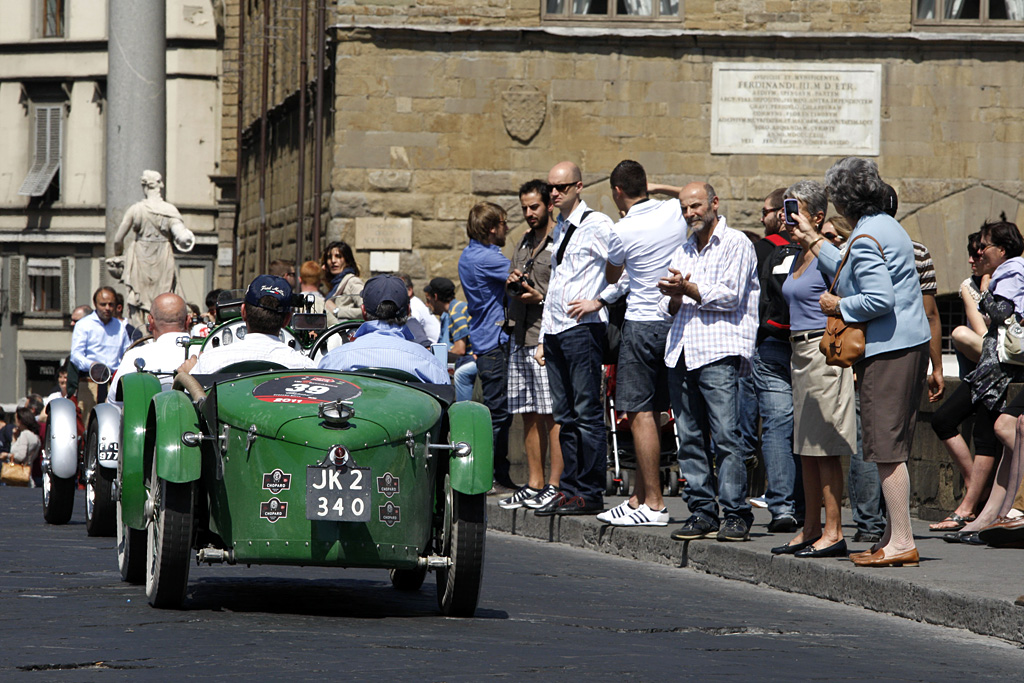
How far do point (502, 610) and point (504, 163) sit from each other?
14.9 metres

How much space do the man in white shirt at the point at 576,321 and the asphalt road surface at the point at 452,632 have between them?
67.8 inches

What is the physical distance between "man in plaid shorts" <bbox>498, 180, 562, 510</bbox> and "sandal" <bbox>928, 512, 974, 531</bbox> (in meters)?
2.52

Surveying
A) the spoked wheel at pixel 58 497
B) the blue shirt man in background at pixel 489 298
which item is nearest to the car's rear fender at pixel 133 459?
the spoked wheel at pixel 58 497

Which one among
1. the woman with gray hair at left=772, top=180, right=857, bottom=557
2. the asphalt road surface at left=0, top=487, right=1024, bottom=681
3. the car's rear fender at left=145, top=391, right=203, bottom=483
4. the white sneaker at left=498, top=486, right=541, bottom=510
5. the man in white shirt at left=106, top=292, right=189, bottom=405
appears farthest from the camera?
the white sneaker at left=498, top=486, right=541, bottom=510

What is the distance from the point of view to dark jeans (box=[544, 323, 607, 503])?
1086 cm

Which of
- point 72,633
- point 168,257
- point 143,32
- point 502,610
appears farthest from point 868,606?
point 143,32

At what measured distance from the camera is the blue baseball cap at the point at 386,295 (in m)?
8.59

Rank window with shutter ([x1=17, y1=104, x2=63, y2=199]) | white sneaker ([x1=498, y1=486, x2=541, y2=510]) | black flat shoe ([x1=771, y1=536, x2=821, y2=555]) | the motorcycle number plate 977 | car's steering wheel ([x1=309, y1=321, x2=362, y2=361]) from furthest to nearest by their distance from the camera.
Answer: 1. window with shutter ([x1=17, y1=104, x2=63, y2=199])
2. white sneaker ([x1=498, y1=486, x2=541, y2=510])
3. car's steering wheel ([x1=309, y1=321, x2=362, y2=361])
4. black flat shoe ([x1=771, y1=536, x2=821, y2=555])
5. the motorcycle number plate 977

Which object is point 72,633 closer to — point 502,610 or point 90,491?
point 502,610

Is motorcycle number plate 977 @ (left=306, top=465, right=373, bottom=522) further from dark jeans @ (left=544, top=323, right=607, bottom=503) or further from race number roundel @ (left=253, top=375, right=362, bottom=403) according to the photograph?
dark jeans @ (left=544, top=323, right=607, bottom=503)

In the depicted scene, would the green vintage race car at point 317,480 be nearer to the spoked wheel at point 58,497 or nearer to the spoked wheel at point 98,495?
the spoked wheel at point 98,495

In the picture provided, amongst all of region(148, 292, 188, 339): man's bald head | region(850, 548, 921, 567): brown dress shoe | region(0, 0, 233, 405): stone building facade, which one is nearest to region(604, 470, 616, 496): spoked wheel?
region(148, 292, 188, 339): man's bald head

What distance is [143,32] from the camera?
2255 cm

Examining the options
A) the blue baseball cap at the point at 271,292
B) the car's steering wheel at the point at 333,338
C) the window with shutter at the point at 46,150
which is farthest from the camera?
the window with shutter at the point at 46,150
